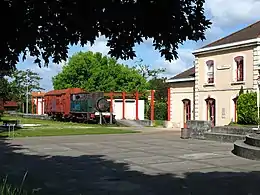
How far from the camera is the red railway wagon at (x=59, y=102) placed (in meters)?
50.8

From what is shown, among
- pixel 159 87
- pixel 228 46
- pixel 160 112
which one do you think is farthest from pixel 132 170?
pixel 159 87

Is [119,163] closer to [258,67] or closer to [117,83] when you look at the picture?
[258,67]

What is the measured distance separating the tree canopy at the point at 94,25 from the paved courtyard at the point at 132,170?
184 inches

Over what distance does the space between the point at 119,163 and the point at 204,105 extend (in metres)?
21.8

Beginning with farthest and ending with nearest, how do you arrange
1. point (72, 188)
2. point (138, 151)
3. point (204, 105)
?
point (204, 105), point (138, 151), point (72, 188)

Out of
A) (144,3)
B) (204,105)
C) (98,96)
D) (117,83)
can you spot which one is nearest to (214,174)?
(144,3)

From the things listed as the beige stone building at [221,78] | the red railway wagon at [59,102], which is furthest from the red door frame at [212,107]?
the red railway wagon at [59,102]

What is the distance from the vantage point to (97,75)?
219ft

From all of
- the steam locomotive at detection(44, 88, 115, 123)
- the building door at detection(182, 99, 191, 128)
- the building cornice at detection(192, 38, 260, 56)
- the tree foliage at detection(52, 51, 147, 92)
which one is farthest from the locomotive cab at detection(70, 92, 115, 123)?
the tree foliage at detection(52, 51, 147, 92)

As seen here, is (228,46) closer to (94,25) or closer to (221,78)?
(221,78)

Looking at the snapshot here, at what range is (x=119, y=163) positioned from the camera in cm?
1597

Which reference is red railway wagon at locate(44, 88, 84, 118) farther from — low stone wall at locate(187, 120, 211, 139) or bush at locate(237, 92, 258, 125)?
low stone wall at locate(187, 120, 211, 139)

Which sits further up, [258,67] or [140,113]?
[258,67]

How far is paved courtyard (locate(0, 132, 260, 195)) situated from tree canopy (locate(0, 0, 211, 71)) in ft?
15.3
